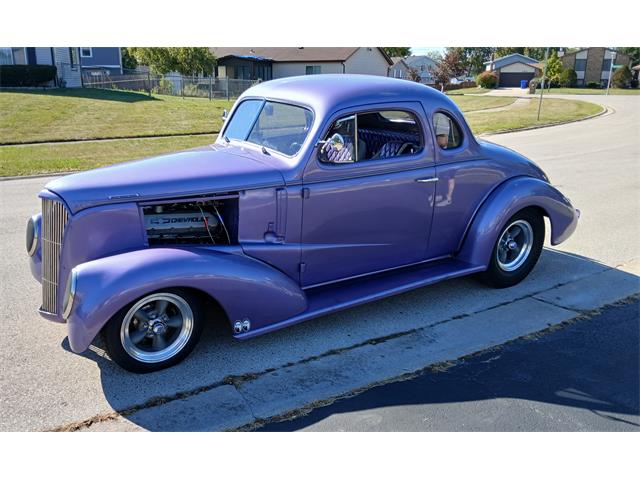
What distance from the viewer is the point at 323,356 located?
4219mm

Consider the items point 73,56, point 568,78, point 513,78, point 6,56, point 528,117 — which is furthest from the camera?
point 513,78

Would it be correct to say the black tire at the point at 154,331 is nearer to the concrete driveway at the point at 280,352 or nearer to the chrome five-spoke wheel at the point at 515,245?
the concrete driveway at the point at 280,352

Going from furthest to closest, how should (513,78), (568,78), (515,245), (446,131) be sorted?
(513,78), (568,78), (515,245), (446,131)

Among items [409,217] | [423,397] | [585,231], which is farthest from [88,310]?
[585,231]

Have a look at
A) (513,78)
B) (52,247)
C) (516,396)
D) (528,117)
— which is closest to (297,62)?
(528,117)

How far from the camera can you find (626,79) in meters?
61.8

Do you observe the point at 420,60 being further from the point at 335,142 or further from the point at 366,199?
the point at 335,142

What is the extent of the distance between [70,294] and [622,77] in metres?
70.5

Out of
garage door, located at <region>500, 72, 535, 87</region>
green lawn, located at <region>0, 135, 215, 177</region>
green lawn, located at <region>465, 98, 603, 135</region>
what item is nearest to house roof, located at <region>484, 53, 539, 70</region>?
garage door, located at <region>500, 72, 535, 87</region>

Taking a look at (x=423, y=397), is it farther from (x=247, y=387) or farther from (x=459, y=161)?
(x=459, y=161)

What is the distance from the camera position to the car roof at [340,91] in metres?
4.65

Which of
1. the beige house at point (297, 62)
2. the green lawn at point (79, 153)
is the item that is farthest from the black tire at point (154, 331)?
the beige house at point (297, 62)

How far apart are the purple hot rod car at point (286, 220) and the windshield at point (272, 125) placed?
16mm

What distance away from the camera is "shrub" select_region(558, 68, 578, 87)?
6209 centimetres
